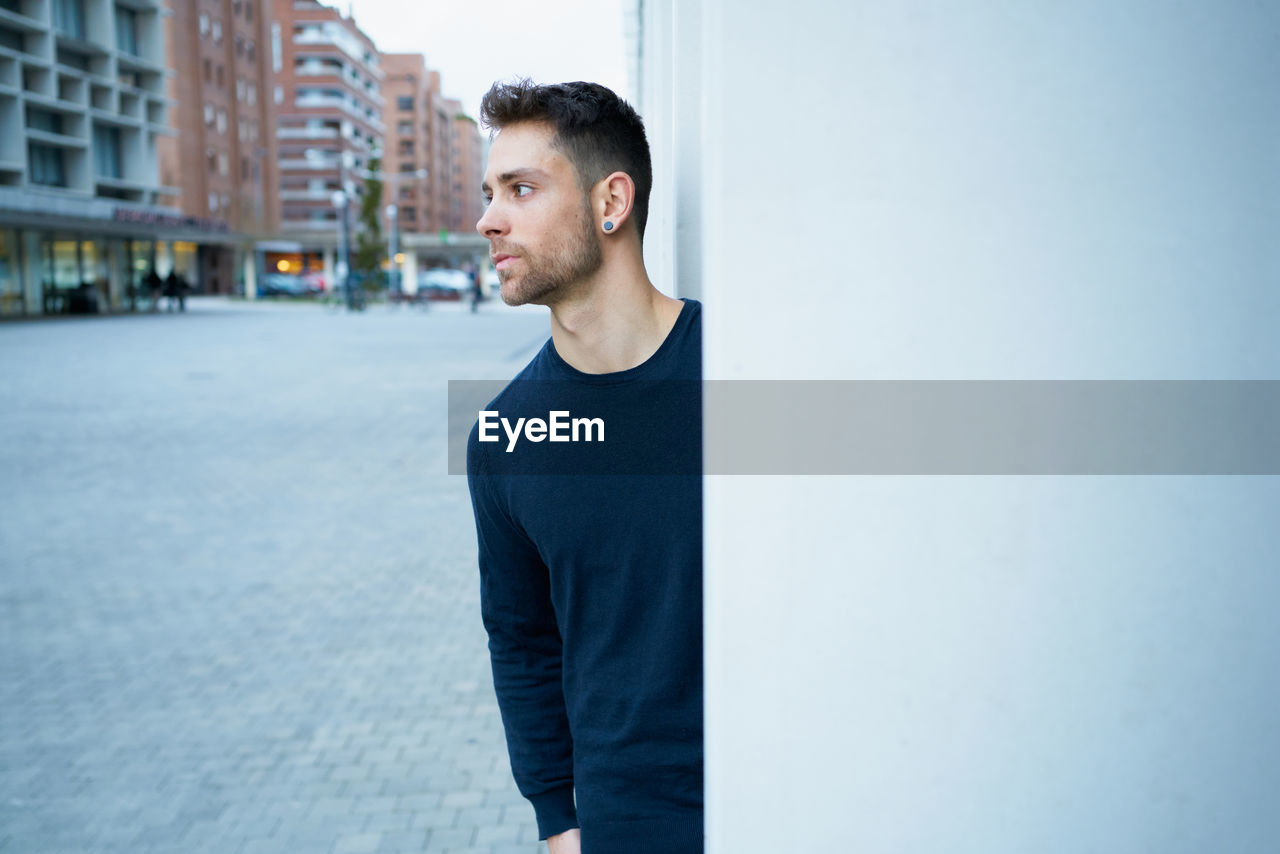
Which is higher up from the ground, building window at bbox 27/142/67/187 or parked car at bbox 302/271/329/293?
building window at bbox 27/142/67/187

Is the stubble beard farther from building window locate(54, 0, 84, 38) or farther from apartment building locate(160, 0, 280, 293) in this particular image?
apartment building locate(160, 0, 280, 293)

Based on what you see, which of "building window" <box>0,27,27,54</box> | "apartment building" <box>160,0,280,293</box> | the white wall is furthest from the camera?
"apartment building" <box>160,0,280,293</box>

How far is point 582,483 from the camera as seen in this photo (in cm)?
165

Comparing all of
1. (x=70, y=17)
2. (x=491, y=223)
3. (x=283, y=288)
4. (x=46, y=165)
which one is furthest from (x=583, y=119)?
(x=283, y=288)

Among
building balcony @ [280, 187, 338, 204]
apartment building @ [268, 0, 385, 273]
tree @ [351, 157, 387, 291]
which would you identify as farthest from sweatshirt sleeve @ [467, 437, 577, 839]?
building balcony @ [280, 187, 338, 204]

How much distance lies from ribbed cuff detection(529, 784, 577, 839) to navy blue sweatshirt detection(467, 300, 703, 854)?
0.39 ft

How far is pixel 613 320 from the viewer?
1.66 m

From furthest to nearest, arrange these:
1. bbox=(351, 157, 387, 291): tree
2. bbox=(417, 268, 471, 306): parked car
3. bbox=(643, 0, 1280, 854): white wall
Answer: bbox=(417, 268, 471, 306): parked car < bbox=(351, 157, 387, 291): tree < bbox=(643, 0, 1280, 854): white wall

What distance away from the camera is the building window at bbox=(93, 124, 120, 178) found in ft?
171

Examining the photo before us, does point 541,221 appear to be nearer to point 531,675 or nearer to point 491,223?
point 491,223

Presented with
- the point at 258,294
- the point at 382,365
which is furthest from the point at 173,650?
the point at 258,294

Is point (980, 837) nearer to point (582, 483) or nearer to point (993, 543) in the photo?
point (993, 543)

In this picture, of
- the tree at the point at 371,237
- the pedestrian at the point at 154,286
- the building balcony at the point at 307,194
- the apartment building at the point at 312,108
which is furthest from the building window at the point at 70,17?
the building balcony at the point at 307,194

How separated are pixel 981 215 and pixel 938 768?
1.78 feet
